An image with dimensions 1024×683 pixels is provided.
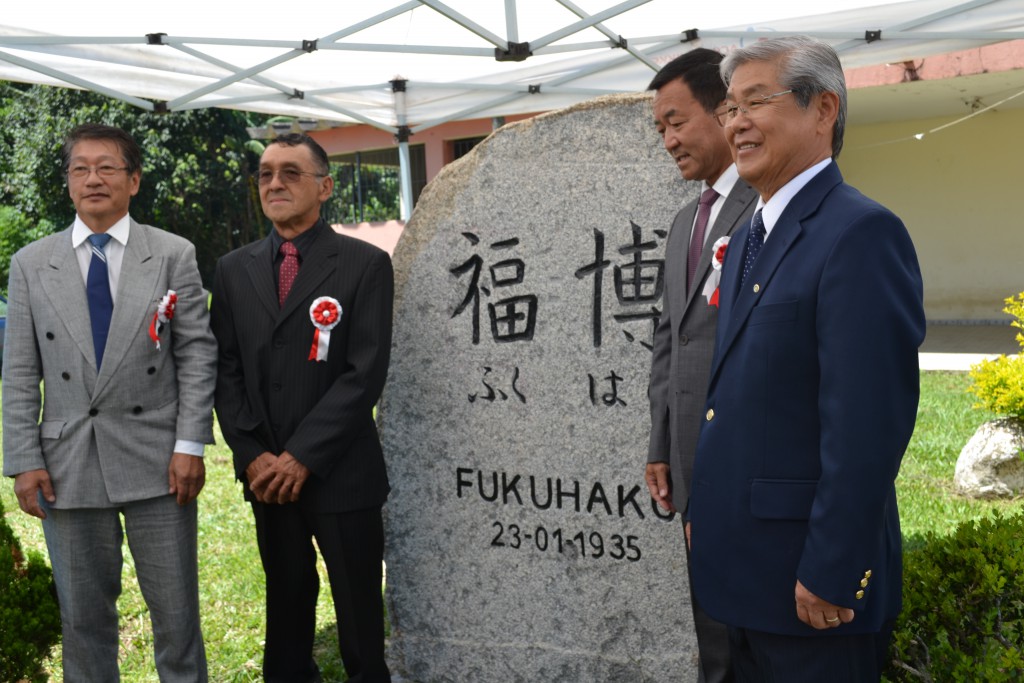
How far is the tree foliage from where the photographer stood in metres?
17.8

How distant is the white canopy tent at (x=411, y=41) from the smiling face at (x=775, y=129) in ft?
12.3

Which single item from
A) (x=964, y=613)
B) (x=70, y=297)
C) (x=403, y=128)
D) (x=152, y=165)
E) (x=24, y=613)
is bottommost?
(x=24, y=613)

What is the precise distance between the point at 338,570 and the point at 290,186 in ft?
3.72

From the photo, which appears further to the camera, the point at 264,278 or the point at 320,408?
the point at 264,278

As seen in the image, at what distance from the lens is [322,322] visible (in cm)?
291

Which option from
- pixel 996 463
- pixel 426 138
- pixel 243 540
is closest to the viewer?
pixel 996 463

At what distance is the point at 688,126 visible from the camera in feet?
7.88

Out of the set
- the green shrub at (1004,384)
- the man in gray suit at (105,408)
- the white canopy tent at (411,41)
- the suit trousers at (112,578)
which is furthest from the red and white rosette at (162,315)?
the green shrub at (1004,384)

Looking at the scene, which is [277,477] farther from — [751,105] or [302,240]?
[751,105]

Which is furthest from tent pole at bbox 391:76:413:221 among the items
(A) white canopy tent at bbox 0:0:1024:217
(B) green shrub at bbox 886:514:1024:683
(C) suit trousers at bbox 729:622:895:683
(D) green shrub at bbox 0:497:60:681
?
(C) suit trousers at bbox 729:622:895:683

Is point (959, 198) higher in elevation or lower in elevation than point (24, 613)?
higher

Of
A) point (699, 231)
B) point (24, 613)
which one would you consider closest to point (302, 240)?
point (699, 231)

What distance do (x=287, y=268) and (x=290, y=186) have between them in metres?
0.25

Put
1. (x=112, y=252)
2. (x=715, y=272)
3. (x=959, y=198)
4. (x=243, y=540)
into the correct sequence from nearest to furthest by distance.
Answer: (x=715, y=272), (x=112, y=252), (x=243, y=540), (x=959, y=198)
